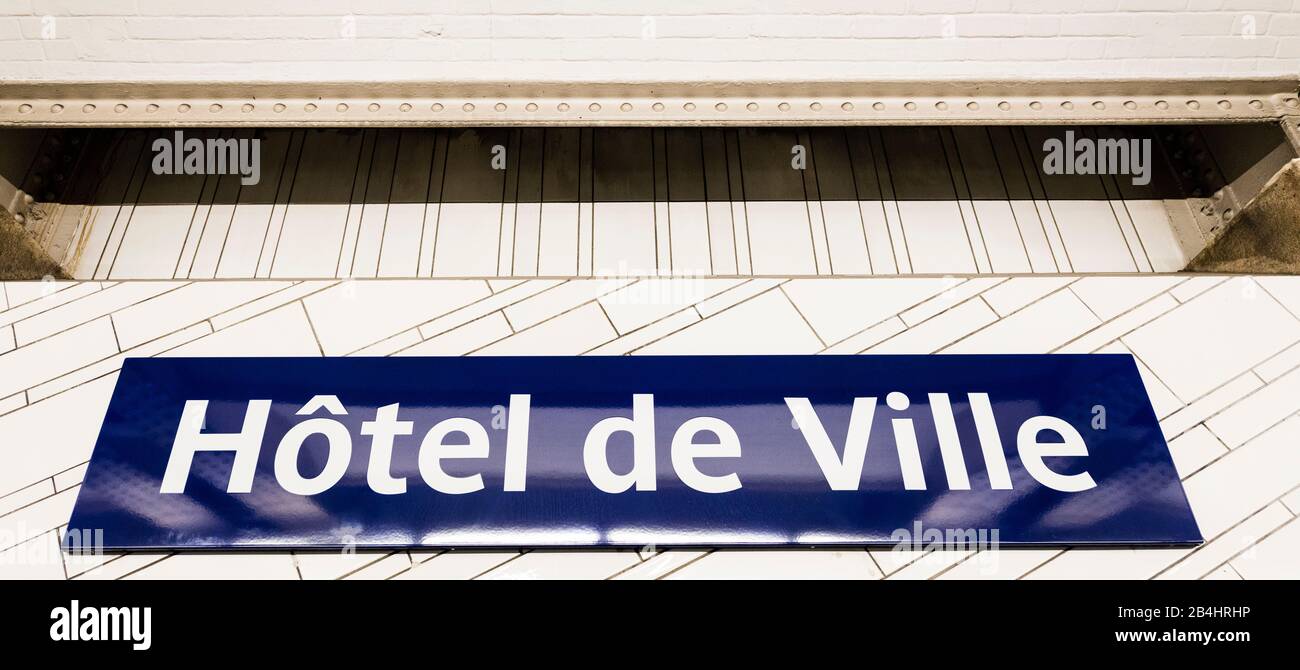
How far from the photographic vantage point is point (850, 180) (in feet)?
13.5

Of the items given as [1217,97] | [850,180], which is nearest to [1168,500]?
[1217,97]

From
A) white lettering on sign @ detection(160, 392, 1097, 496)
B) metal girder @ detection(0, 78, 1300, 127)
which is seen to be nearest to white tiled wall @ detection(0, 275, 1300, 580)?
white lettering on sign @ detection(160, 392, 1097, 496)

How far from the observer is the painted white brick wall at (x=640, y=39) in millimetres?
3299

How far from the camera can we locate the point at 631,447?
3.21 metres

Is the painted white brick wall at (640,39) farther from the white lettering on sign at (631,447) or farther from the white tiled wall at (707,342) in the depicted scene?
the white lettering on sign at (631,447)

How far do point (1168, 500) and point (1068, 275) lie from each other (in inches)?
38.5

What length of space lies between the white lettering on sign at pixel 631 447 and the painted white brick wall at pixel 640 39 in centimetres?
114

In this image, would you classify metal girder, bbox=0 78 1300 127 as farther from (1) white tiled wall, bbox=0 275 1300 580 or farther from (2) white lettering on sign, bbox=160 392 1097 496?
(2) white lettering on sign, bbox=160 392 1097 496

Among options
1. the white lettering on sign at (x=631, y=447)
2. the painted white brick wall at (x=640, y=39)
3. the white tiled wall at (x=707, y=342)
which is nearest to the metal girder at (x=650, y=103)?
the painted white brick wall at (x=640, y=39)

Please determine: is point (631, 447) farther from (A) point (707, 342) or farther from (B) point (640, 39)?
(B) point (640, 39)

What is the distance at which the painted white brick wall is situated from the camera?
10.8 ft

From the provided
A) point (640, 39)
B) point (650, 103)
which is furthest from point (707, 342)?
point (640, 39)

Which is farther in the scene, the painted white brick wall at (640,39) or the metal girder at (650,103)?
the metal girder at (650,103)
